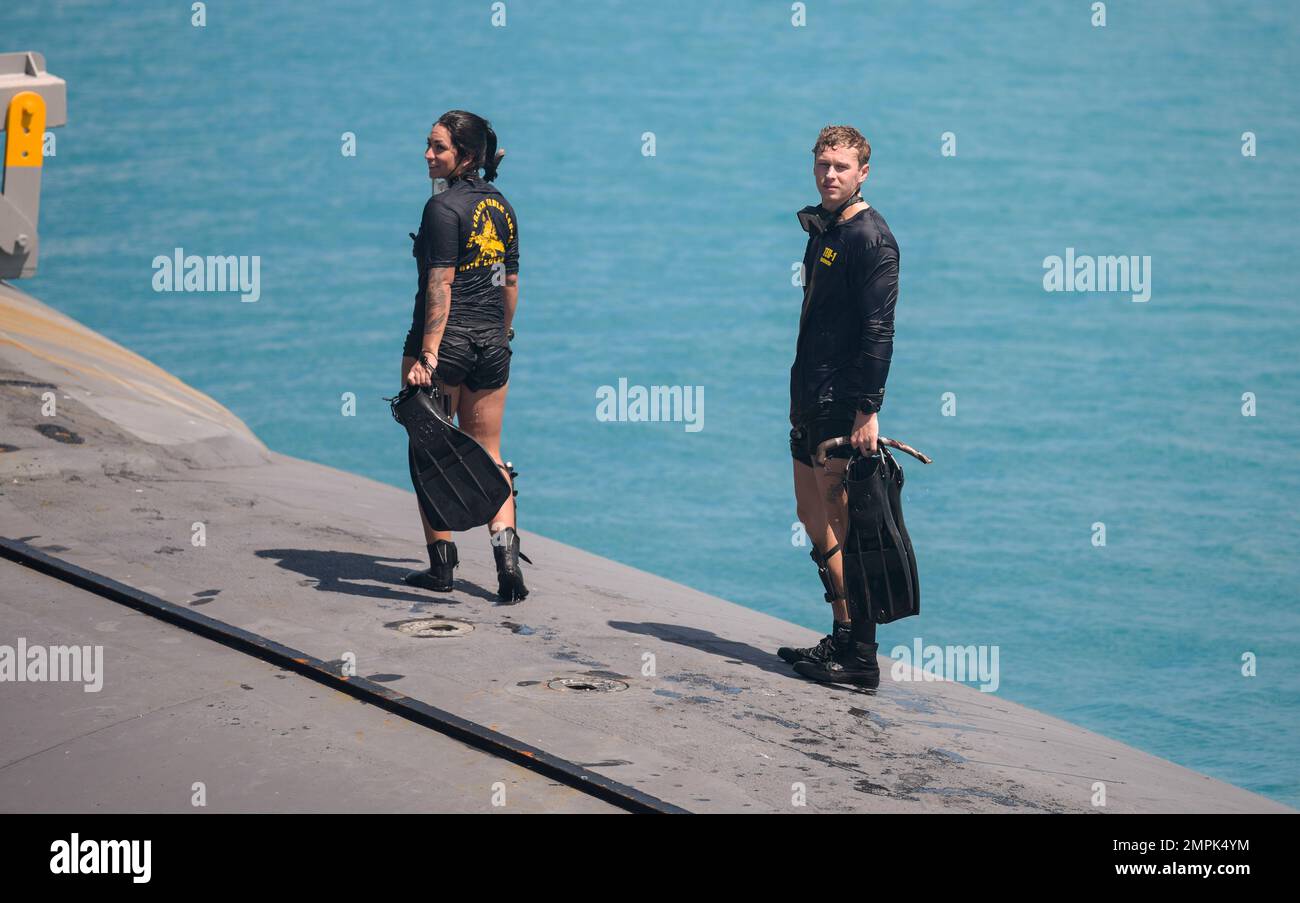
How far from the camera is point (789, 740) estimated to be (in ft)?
17.2

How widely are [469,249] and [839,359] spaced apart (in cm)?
152

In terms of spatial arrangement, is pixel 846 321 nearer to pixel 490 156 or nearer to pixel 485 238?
pixel 485 238

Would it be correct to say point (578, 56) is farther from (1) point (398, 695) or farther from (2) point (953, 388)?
(1) point (398, 695)

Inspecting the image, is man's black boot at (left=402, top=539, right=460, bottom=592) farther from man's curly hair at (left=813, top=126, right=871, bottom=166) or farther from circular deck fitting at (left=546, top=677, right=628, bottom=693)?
man's curly hair at (left=813, top=126, right=871, bottom=166)

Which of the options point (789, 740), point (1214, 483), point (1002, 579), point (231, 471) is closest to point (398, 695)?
point (789, 740)

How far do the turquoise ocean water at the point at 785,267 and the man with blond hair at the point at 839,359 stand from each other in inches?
151

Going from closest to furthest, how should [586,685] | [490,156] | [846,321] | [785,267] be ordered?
[586,685] < [846,321] < [490,156] < [785,267]

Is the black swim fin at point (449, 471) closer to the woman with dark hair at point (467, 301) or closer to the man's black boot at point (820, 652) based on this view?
the woman with dark hair at point (467, 301)

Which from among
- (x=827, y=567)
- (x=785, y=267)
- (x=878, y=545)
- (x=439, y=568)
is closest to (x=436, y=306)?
(x=439, y=568)

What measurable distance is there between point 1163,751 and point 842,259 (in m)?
4.74

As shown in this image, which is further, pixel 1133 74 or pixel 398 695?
pixel 1133 74

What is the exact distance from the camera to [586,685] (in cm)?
557

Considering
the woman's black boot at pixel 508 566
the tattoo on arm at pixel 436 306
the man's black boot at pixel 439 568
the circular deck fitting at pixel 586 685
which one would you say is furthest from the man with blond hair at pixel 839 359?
the man's black boot at pixel 439 568

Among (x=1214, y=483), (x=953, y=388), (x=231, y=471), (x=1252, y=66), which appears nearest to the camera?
(x=231, y=471)
